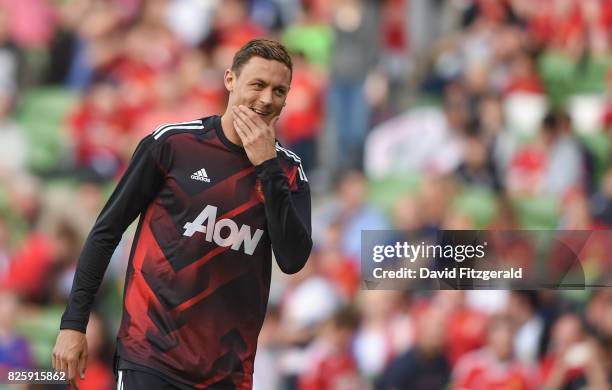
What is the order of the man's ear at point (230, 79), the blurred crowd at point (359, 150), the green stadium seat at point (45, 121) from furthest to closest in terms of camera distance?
the green stadium seat at point (45, 121), the blurred crowd at point (359, 150), the man's ear at point (230, 79)

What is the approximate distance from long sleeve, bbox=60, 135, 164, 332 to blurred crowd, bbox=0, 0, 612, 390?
15.2 ft

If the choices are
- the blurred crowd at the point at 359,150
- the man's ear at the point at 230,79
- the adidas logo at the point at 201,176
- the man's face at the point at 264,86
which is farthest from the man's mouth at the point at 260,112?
the blurred crowd at the point at 359,150

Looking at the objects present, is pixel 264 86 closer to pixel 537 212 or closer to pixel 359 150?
pixel 537 212

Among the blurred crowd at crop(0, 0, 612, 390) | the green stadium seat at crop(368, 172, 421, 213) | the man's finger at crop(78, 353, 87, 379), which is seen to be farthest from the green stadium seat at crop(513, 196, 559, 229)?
the man's finger at crop(78, 353, 87, 379)

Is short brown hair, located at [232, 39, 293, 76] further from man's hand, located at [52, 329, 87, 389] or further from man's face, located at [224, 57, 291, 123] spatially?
man's hand, located at [52, 329, 87, 389]

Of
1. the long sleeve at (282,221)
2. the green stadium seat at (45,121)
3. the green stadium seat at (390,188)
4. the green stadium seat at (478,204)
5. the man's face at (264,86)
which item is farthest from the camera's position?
the green stadium seat at (45,121)

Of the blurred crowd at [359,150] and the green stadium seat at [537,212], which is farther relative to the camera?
the green stadium seat at [537,212]

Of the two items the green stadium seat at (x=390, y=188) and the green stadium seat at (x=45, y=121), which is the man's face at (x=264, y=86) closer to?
the green stadium seat at (x=390, y=188)

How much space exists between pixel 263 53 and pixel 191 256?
701 mm

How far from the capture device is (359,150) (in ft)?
32.1

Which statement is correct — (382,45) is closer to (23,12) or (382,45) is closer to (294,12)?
(294,12)

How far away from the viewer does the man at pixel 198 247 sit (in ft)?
12.2

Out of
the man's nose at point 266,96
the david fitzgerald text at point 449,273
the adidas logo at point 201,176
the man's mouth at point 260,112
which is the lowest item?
the adidas logo at point 201,176

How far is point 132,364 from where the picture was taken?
3756 millimetres
